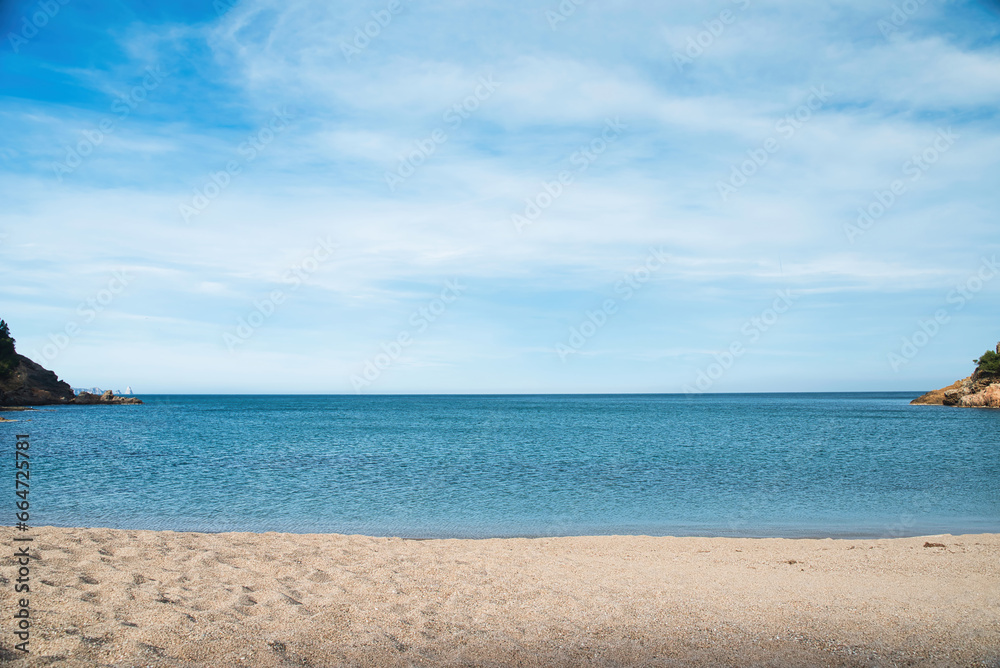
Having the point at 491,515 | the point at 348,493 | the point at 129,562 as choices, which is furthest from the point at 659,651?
the point at 348,493

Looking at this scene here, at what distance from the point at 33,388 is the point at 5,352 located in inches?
846

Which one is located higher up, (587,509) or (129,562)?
(129,562)

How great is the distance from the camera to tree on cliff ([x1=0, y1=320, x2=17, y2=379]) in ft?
299

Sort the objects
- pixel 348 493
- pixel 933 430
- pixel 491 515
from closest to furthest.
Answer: pixel 491 515
pixel 348 493
pixel 933 430

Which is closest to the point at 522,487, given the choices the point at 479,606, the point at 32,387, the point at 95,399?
the point at 479,606

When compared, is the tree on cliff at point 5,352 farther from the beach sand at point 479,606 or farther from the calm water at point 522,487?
the beach sand at point 479,606

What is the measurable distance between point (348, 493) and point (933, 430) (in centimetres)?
5456

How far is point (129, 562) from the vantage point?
933 cm

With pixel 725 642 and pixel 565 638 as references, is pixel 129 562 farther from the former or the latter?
pixel 725 642

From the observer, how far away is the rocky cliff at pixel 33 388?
97.6m

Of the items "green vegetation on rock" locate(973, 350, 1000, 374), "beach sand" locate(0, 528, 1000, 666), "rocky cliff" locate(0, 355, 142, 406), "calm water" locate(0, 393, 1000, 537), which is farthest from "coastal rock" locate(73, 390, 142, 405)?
"green vegetation on rock" locate(973, 350, 1000, 374)

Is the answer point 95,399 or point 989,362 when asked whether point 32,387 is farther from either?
point 989,362

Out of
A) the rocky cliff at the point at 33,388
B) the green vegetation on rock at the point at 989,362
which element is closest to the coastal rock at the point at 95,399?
the rocky cliff at the point at 33,388

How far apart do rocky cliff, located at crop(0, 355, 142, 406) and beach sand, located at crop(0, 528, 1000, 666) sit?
369 ft
